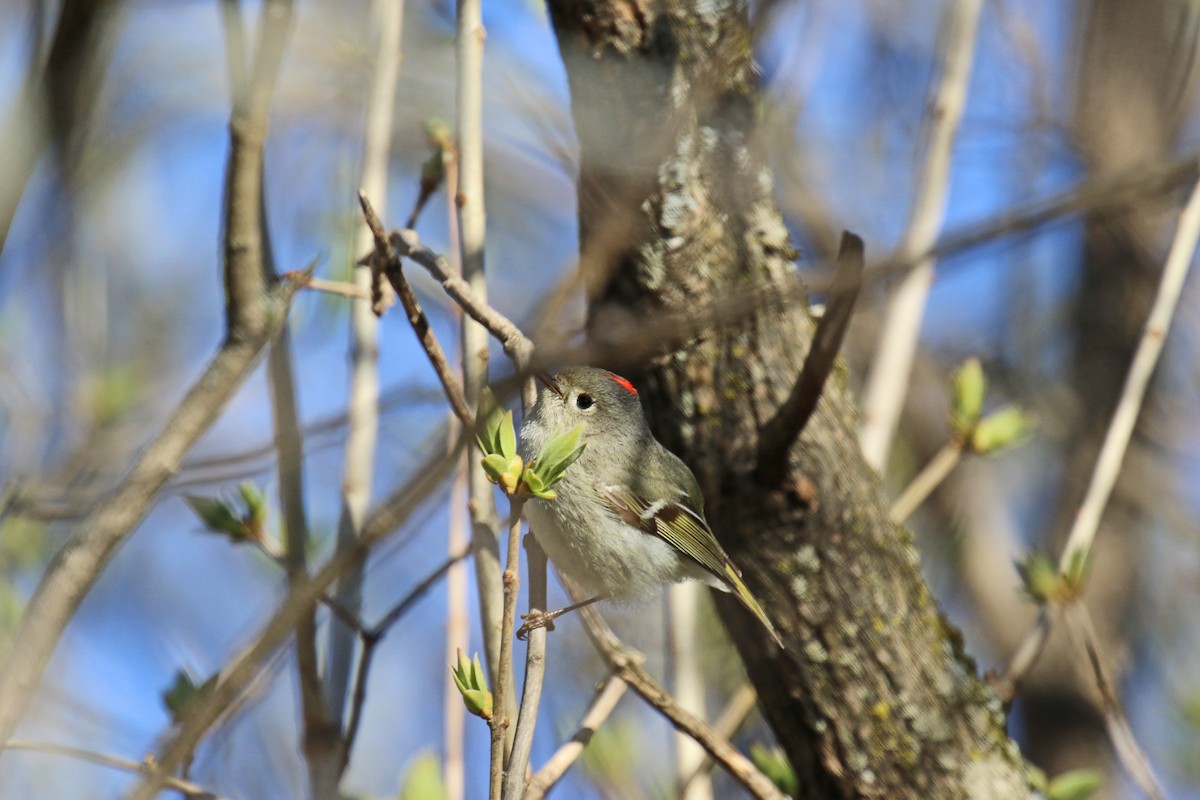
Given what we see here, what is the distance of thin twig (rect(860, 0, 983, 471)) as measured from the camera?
2.35m

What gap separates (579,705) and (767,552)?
179 cm

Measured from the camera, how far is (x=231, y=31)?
4.30 ft

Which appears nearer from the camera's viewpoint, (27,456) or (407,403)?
(407,403)

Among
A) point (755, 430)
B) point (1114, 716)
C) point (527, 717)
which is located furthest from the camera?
point (1114, 716)

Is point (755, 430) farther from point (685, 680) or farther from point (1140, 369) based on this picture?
point (1140, 369)

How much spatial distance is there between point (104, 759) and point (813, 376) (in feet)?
3.51

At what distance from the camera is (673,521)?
221cm

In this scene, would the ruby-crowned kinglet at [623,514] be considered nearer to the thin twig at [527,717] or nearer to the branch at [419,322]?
the branch at [419,322]

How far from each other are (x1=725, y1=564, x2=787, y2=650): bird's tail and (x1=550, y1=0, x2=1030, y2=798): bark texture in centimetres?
2

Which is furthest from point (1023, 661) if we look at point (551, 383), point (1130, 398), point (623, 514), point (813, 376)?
point (551, 383)

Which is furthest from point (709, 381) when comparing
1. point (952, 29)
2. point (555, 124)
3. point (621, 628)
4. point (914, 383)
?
point (914, 383)

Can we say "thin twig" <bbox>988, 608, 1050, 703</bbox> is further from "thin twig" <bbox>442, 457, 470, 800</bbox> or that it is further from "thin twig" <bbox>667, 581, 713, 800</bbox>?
"thin twig" <bbox>442, 457, 470, 800</bbox>

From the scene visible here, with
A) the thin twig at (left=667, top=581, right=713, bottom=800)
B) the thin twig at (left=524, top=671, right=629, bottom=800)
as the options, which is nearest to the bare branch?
the thin twig at (left=524, top=671, right=629, bottom=800)

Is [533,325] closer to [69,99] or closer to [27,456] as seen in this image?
[69,99]
